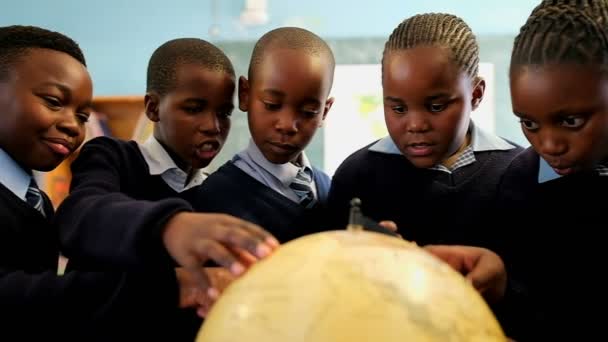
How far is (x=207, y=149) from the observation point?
1.29 m

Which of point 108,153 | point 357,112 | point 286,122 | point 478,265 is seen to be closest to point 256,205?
point 286,122

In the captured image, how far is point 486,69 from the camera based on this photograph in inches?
122

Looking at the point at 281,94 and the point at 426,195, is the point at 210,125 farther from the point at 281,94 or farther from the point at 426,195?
the point at 426,195

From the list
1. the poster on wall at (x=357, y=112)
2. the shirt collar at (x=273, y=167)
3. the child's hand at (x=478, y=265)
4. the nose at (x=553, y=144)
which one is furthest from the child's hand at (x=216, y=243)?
the poster on wall at (x=357, y=112)

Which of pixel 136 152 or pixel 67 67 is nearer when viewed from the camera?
pixel 67 67

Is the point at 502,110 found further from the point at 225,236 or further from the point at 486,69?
the point at 225,236

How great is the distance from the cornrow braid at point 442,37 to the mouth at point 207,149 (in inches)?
15.0

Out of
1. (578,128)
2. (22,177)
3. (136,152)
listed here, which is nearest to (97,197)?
(22,177)

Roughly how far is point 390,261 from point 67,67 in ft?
2.44

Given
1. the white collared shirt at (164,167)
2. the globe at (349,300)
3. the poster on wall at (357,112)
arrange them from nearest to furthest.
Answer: the globe at (349,300)
the white collared shirt at (164,167)
the poster on wall at (357,112)

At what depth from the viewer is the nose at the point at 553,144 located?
2.86 feet

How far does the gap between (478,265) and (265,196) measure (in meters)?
0.50

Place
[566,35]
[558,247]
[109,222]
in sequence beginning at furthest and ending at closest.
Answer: [558,247], [566,35], [109,222]

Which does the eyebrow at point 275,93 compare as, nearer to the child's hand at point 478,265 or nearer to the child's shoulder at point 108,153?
the child's shoulder at point 108,153
